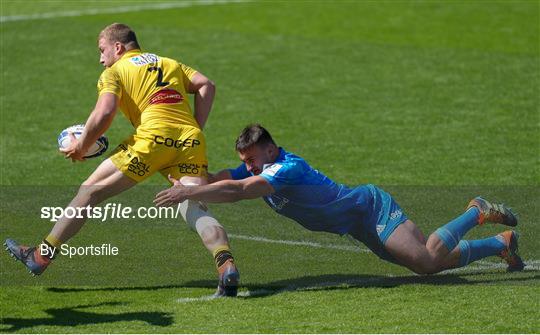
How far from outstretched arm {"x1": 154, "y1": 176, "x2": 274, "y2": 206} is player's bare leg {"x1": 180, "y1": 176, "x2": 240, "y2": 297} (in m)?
0.40

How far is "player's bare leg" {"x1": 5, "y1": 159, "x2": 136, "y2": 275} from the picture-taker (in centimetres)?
1044

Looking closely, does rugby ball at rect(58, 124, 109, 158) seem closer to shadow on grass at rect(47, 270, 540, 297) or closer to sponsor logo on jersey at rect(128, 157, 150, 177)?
sponsor logo on jersey at rect(128, 157, 150, 177)

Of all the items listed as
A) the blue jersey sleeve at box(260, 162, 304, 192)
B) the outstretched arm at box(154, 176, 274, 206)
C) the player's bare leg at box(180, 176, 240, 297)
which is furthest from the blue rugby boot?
the player's bare leg at box(180, 176, 240, 297)

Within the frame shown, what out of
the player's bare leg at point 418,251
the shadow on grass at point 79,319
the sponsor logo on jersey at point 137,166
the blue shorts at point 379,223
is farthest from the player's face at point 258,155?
the shadow on grass at point 79,319

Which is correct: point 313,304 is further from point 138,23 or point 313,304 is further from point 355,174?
point 138,23

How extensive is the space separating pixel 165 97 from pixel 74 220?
1419 mm

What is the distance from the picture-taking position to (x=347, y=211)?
10633 millimetres

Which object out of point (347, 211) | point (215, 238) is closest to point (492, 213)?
point (347, 211)

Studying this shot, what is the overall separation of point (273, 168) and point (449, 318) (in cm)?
207

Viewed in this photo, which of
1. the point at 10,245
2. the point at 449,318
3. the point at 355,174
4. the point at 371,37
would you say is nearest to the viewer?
the point at 449,318

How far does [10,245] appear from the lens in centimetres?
1057

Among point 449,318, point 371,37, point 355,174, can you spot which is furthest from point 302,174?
point 371,37

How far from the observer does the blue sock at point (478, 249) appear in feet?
35.3

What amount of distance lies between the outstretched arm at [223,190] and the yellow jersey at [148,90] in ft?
3.04
